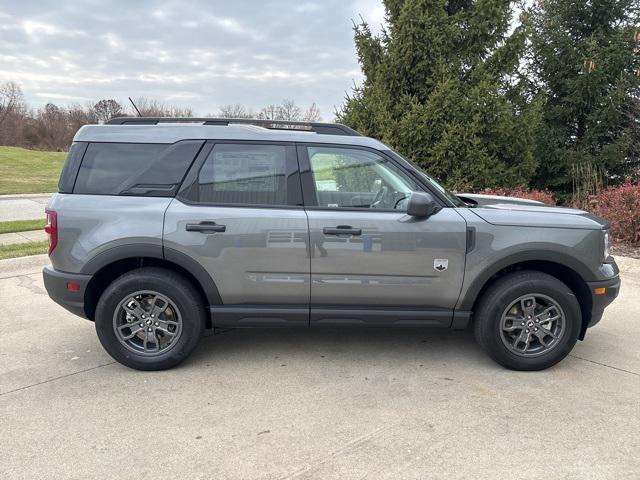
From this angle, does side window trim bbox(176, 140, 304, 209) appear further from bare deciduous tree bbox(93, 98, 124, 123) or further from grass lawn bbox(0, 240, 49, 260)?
bare deciduous tree bbox(93, 98, 124, 123)

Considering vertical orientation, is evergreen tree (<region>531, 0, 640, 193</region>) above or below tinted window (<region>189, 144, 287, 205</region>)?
above

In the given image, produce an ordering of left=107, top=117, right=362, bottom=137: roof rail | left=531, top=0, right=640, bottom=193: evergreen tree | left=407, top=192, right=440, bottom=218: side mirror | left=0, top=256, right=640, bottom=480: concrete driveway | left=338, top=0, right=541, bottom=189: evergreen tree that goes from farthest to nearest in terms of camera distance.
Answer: left=531, top=0, right=640, bottom=193: evergreen tree, left=338, top=0, right=541, bottom=189: evergreen tree, left=107, top=117, right=362, bottom=137: roof rail, left=407, top=192, right=440, bottom=218: side mirror, left=0, top=256, right=640, bottom=480: concrete driveway

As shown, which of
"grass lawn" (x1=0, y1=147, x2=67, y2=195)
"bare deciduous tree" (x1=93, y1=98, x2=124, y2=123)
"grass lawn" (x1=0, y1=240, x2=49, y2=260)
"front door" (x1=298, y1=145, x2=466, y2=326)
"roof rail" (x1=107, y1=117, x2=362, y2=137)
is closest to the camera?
"front door" (x1=298, y1=145, x2=466, y2=326)

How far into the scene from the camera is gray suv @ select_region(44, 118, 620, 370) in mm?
3480

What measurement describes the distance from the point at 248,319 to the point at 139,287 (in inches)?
33.7

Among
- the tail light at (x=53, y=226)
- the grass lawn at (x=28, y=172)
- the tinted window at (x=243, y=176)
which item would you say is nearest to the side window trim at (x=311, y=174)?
the tinted window at (x=243, y=176)

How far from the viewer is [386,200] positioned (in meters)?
3.62

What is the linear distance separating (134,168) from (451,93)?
652 centimetres

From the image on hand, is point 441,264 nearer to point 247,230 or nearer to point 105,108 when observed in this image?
point 247,230

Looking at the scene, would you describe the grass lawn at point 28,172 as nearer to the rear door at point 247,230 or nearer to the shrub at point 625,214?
the rear door at point 247,230

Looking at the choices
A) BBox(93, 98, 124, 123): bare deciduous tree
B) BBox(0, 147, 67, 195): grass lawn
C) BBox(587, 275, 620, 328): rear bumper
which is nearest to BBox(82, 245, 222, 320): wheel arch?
BBox(587, 275, 620, 328): rear bumper

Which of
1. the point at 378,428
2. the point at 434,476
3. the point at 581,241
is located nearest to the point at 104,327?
the point at 378,428

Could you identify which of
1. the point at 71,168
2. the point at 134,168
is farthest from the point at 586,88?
the point at 71,168

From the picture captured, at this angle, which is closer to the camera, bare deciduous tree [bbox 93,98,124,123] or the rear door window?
the rear door window
